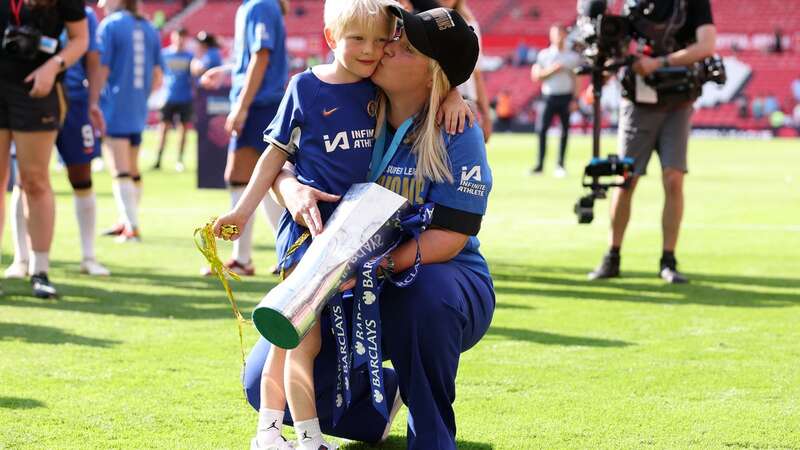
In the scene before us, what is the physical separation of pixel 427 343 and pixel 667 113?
472cm

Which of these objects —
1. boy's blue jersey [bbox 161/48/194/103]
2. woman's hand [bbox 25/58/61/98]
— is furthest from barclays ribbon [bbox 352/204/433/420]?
boy's blue jersey [bbox 161/48/194/103]

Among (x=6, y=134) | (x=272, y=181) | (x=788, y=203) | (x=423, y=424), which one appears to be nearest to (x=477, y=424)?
(x=423, y=424)

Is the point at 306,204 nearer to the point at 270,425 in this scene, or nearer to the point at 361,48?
the point at 361,48

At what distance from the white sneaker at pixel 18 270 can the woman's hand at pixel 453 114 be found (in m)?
4.95

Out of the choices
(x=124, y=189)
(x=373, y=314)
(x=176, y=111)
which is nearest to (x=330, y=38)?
(x=373, y=314)

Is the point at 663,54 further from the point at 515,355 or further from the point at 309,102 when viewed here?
the point at 309,102

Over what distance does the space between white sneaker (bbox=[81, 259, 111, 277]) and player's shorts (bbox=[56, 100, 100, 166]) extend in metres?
0.70

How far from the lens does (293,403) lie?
3.54m

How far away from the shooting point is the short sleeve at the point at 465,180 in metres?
3.52

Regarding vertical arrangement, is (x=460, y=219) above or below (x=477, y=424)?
above

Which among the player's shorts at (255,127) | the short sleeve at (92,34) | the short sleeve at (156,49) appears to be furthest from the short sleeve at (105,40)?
the player's shorts at (255,127)

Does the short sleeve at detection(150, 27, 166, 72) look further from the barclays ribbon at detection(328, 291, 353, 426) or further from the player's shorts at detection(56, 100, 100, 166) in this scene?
the barclays ribbon at detection(328, 291, 353, 426)

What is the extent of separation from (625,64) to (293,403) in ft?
15.2

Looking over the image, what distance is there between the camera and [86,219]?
8.08 m
